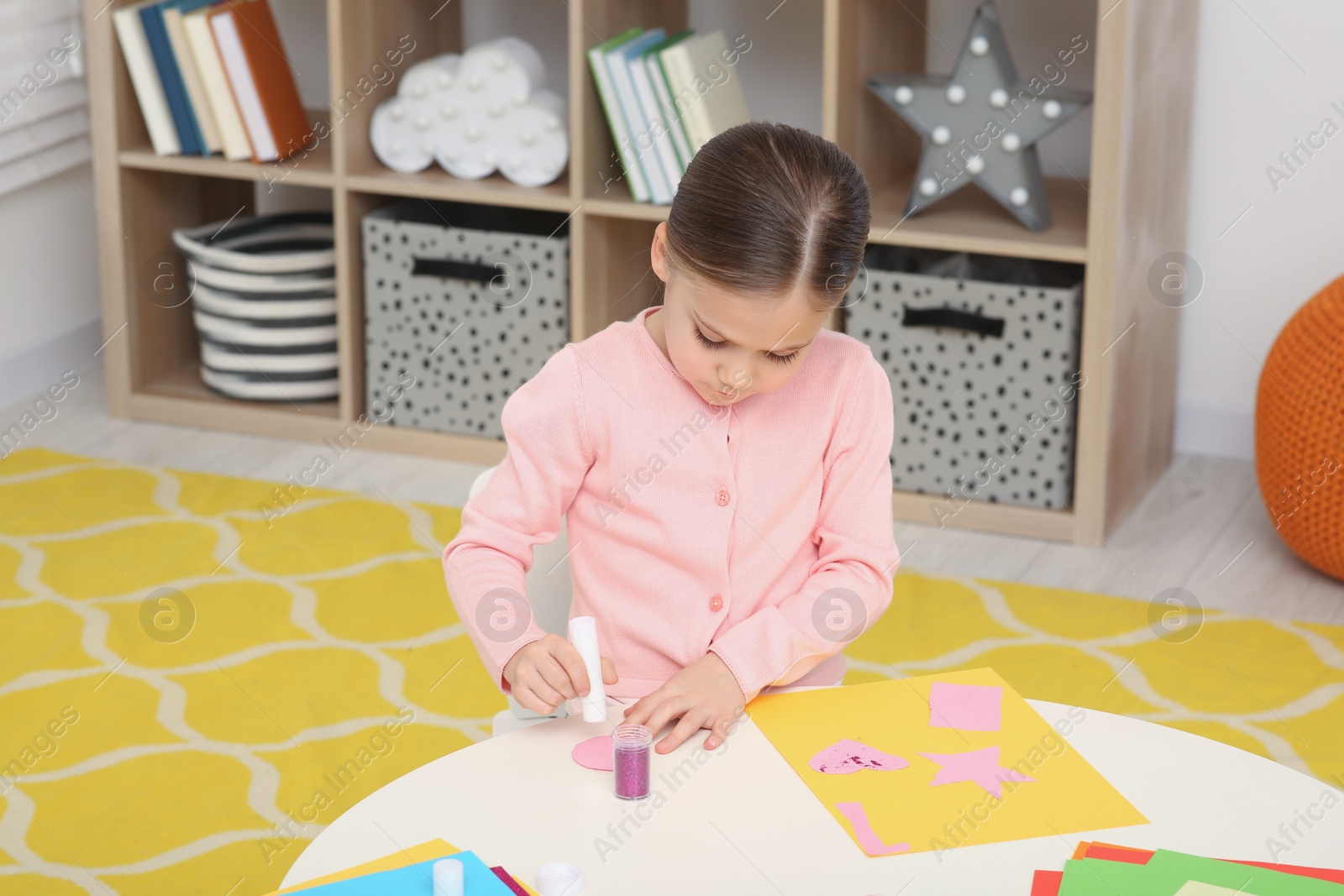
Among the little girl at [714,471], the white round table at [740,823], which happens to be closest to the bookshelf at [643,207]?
the little girl at [714,471]

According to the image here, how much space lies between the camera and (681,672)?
1094 millimetres

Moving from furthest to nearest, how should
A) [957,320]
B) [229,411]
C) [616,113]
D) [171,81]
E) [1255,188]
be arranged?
[229,411], [171,81], [1255,188], [616,113], [957,320]

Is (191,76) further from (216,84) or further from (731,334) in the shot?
(731,334)

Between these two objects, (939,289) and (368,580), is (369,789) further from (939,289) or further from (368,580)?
(939,289)

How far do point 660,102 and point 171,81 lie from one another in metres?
0.93

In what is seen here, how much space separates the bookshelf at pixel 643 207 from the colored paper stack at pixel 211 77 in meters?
0.04

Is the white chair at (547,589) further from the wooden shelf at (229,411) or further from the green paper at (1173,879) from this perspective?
the wooden shelf at (229,411)

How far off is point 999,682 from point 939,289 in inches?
56.2

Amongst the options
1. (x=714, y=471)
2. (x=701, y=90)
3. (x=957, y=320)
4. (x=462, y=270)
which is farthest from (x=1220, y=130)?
(x=714, y=471)

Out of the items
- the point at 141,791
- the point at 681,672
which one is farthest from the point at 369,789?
the point at 681,672

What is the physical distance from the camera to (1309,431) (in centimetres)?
221

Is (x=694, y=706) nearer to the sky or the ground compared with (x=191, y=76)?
nearer to the ground

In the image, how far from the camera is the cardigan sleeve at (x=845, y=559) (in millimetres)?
1146

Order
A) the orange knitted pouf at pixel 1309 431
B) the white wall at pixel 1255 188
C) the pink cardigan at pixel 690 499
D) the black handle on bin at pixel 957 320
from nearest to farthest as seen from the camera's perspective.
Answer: the pink cardigan at pixel 690 499 < the orange knitted pouf at pixel 1309 431 < the black handle on bin at pixel 957 320 < the white wall at pixel 1255 188
